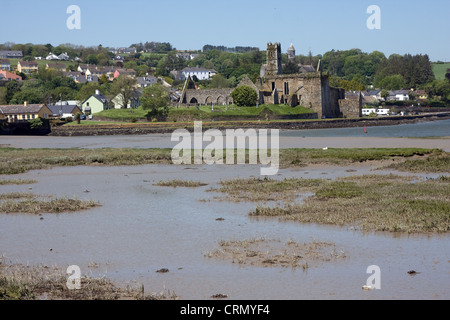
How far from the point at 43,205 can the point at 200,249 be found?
9.80m

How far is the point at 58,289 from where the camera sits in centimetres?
1383

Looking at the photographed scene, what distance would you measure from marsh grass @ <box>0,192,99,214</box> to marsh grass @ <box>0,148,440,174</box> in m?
12.9

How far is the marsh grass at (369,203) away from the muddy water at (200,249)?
804 millimetres

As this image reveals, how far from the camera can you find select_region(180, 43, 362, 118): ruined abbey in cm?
10338

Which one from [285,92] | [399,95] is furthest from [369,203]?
[399,95]

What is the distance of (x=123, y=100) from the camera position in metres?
102

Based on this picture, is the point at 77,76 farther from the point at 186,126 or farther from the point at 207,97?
the point at 186,126

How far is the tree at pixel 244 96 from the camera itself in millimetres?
97938

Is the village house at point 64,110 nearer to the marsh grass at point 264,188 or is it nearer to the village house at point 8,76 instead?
the village house at point 8,76

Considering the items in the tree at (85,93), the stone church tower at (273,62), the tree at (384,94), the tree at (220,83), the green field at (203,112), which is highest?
the stone church tower at (273,62)

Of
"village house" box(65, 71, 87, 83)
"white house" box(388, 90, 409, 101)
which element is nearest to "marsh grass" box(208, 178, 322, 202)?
"white house" box(388, 90, 409, 101)

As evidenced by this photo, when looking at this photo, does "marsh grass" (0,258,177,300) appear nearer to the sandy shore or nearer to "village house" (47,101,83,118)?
the sandy shore

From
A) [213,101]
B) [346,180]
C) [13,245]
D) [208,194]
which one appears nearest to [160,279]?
[13,245]

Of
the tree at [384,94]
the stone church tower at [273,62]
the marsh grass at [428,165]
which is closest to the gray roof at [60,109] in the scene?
the stone church tower at [273,62]
